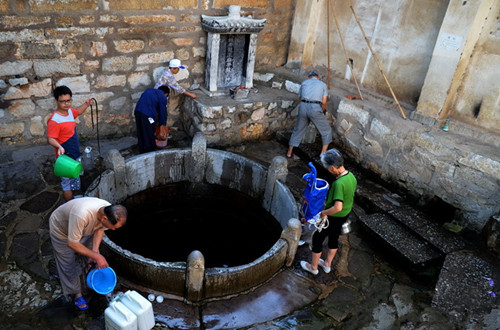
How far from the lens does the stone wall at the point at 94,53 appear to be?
19.4ft

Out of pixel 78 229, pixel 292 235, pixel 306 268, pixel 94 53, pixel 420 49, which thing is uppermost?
pixel 420 49

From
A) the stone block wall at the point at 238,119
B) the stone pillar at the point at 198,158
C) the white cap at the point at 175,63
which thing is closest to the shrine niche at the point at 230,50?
the stone block wall at the point at 238,119

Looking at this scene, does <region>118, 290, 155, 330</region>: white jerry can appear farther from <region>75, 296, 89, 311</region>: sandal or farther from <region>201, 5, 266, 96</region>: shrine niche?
<region>201, 5, 266, 96</region>: shrine niche

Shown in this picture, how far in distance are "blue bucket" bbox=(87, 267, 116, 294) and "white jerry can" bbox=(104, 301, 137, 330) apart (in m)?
0.25

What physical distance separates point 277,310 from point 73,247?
2338 mm

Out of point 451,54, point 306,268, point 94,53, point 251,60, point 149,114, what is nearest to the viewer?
point 306,268

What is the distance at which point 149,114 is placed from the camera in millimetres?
6352

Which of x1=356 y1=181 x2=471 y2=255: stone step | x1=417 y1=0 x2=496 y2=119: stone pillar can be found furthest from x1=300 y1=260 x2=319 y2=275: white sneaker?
x1=417 y1=0 x2=496 y2=119: stone pillar

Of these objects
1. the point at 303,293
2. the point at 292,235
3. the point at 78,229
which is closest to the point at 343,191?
the point at 292,235

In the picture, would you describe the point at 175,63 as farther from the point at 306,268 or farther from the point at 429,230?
the point at 429,230

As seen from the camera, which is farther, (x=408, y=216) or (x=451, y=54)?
(x=408, y=216)

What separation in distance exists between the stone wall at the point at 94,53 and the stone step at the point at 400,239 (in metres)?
4.46

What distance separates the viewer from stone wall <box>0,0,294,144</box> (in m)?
5.92

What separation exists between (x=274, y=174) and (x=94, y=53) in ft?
12.1
